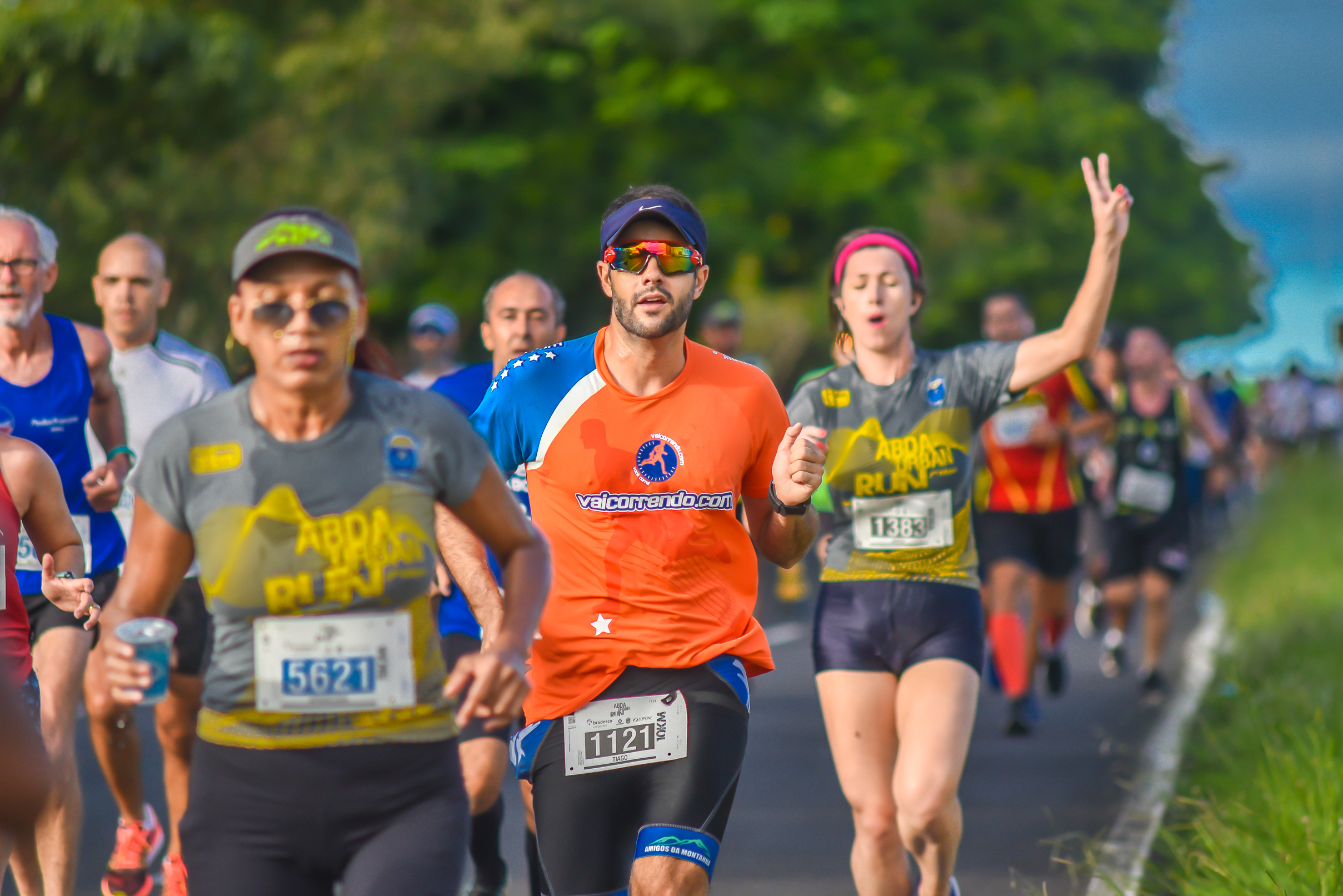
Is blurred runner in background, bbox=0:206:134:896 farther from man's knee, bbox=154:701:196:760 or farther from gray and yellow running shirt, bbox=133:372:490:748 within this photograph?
gray and yellow running shirt, bbox=133:372:490:748

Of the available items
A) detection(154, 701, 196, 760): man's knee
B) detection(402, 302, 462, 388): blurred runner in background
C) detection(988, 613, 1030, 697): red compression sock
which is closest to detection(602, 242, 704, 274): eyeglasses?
detection(154, 701, 196, 760): man's knee

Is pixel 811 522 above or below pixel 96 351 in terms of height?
below

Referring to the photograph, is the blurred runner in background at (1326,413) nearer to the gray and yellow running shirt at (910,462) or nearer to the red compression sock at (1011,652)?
the red compression sock at (1011,652)

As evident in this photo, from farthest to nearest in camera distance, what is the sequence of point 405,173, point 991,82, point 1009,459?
point 991,82 < point 405,173 < point 1009,459

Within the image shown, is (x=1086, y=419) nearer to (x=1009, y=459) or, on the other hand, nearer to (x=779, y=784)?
(x=1009, y=459)

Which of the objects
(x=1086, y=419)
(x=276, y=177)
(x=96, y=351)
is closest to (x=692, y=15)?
(x=276, y=177)

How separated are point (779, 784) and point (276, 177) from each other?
11272mm

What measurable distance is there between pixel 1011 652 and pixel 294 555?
740 cm

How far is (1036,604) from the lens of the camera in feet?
37.7

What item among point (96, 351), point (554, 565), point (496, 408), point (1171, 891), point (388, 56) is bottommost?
point (1171, 891)

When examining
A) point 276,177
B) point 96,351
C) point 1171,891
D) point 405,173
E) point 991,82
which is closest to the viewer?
point 1171,891

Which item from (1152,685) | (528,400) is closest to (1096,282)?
(528,400)

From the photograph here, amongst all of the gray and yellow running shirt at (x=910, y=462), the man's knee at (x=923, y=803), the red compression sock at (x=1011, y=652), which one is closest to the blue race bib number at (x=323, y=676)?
the man's knee at (x=923, y=803)

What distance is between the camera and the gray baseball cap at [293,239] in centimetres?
359
